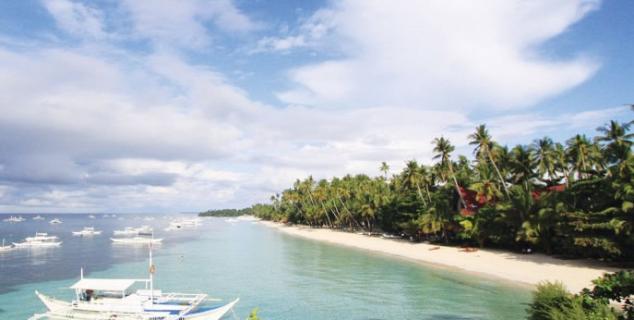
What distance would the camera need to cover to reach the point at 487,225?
172ft

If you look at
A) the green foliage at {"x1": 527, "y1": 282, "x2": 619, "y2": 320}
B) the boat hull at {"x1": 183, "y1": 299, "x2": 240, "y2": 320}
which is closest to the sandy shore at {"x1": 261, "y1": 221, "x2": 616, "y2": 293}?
the green foliage at {"x1": 527, "y1": 282, "x2": 619, "y2": 320}

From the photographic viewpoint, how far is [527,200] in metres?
46.2

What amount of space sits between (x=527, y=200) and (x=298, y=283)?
2719cm

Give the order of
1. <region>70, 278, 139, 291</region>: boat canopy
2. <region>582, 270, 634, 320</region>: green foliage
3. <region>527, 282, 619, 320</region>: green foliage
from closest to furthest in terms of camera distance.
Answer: <region>582, 270, 634, 320</region>: green foliage → <region>527, 282, 619, 320</region>: green foliage → <region>70, 278, 139, 291</region>: boat canopy

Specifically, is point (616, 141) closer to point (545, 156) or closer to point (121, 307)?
point (545, 156)

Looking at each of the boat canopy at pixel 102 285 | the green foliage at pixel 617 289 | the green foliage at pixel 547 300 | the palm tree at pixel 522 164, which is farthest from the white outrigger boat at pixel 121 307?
the palm tree at pixel 522 164

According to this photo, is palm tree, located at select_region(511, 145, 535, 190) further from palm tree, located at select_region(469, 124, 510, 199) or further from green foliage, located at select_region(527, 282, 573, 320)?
green foliage, located at select_region(527, 282, 573, 320)

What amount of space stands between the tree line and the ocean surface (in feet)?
31.9

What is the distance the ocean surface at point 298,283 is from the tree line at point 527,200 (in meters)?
9.74

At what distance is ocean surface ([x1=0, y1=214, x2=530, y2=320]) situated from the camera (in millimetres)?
29922

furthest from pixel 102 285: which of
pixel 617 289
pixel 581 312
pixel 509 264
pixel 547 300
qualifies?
pixel 509 264

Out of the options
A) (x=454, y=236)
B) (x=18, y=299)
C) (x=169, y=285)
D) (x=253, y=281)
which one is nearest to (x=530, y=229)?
(x=454, y=236)

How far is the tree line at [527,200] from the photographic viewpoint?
37.5 meters

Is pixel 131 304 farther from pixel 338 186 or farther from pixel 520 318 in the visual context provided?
pixel 338 186
